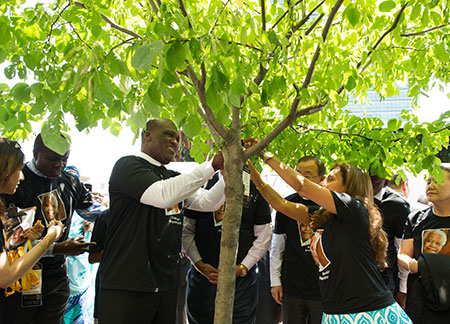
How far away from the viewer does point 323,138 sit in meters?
3.82

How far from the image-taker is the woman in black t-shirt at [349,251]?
→ 2.44 metres

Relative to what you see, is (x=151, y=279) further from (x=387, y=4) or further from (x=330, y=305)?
(x=387, y=4)

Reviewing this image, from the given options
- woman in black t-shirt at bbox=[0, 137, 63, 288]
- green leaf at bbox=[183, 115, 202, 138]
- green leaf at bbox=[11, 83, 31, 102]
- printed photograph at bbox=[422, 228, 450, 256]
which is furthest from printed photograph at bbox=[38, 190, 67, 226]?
printed photograph at bbox=[422, 228, 450, 256]

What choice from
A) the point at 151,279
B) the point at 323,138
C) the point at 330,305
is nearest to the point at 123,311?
the point at 151,279

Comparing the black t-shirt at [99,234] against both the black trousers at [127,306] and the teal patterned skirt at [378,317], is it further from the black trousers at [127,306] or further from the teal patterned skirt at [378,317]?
the teal patterned skirt at [378,317]

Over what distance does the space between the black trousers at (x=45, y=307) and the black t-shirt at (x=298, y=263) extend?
1.92 meters

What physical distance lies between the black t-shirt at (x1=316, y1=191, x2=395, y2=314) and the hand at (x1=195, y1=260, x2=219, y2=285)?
1.08 metres

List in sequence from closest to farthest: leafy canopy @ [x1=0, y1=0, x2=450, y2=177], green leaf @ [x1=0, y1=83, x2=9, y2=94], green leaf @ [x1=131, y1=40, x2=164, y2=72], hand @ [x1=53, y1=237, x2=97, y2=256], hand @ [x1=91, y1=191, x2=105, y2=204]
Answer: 1. green leaf @ [x1=131, y1=40, x2=164, y2=72]
2. leafy canopy @ [x1=0, y1=0, x2=450, y2=177]
3. green leaf @ [x1=0, y1=83, x2=9, y2=94]
4. hand @ [x1=53, y1=237, x2=97, y2=256]
5. hand @ [x1=91, y1=191, x2=105, y2=204]

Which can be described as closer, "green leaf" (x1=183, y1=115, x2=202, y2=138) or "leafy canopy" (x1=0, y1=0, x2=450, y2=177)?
"leafy canopy" (x1=0, y1=0, x2=450, y2=177)

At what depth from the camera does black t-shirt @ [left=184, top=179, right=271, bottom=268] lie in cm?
360

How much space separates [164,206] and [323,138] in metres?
1.87

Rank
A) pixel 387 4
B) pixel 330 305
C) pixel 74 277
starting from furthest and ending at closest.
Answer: pixel 74 277
pixel 330 305
pixel 387 4

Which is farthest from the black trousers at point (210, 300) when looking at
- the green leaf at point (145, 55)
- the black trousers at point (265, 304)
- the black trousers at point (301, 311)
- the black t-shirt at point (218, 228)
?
the green leaf at point (145, 55)

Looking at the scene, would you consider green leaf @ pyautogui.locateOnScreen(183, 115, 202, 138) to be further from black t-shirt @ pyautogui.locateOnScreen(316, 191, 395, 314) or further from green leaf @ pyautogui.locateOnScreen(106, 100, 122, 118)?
black t-shirt @ pyautogui.locateOnScreen(316, 191, 395, 314)
